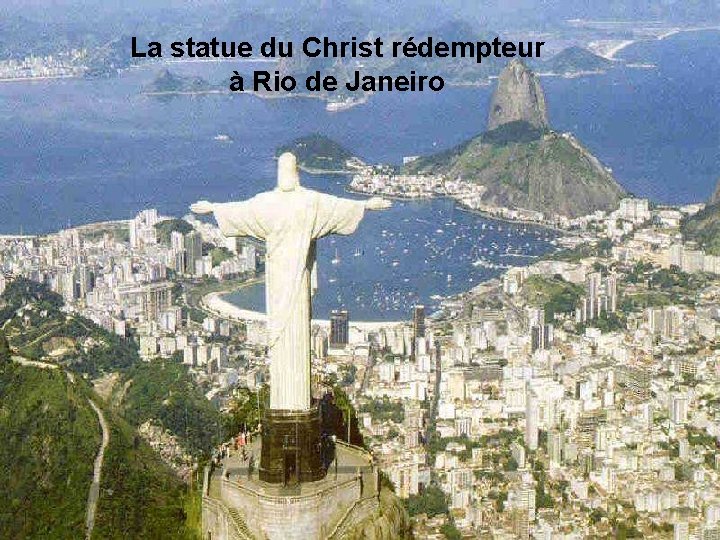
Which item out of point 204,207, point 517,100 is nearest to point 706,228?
point 517,100

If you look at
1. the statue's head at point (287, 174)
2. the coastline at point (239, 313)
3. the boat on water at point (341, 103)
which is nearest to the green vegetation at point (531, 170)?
the coastline at point (239, 313)

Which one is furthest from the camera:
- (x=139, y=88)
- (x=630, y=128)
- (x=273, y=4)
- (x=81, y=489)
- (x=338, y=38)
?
(x=273, y=4)

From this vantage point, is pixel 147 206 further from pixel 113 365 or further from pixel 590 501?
pixel 590 501

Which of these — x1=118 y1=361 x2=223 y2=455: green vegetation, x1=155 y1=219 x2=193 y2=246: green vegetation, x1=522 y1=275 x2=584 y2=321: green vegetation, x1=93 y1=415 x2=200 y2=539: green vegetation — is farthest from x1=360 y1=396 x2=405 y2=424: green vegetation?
x1=155 y1=219 x2=193 y2=246: green vegetation

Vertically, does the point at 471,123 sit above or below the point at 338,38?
below

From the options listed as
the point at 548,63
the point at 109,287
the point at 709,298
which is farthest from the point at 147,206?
the point at 548,63

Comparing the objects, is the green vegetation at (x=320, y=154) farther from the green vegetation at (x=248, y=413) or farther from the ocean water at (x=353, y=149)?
the green vegetation at (x=248, y=413)
